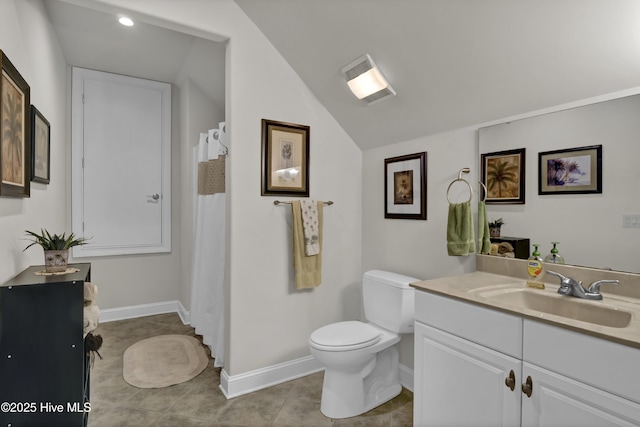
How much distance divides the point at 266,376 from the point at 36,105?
219cm

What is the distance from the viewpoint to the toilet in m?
1.88

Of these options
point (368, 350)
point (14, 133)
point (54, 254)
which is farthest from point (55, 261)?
point (368, 350)

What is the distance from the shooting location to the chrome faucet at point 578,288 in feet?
4.38

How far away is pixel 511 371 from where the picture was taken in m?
1.22

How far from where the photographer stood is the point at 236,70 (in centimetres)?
214

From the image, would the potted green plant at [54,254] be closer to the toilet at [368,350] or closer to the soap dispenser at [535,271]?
the toilet at [368,350]

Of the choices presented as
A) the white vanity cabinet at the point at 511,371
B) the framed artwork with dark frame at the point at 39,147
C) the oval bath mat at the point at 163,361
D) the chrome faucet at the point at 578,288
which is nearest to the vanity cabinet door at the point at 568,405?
the white vanity cabinet at the point at 511,371

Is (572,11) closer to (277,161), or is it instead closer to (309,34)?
(309,34)

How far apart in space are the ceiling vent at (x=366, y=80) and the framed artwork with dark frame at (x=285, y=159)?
50cm

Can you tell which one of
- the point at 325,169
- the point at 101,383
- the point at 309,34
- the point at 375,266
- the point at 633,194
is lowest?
the point at 101,383

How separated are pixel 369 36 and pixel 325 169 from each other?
994mm

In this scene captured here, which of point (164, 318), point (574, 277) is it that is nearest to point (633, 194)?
point (574, 277)

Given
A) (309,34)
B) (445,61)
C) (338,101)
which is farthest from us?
(338,101)

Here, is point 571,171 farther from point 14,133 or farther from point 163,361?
point 163,361
